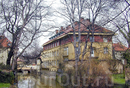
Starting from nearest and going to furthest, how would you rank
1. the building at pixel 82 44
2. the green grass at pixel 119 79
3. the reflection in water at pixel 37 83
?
the green grass at pixel 119 79 < the reflection in water at pixel 37 83 < the building at pixel 82 44

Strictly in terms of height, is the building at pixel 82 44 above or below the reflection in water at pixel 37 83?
above

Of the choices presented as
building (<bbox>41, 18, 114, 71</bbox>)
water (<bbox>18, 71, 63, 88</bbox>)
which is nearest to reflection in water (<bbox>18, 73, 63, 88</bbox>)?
water (<bbox>18, 71, 63, 88</bbox>)

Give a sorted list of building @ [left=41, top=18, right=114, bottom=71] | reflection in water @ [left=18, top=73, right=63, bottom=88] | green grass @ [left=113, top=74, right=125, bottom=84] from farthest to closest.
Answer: building @ [left=41, top=18, right=114, bottom=71]
reflection in water @ [left=18, top=73, right=63, bottom=88]
green grass @ [left=113, top=74, right=125, bottom=84]

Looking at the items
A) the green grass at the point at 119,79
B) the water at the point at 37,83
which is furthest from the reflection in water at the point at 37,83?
the green grass at the point at 119,79

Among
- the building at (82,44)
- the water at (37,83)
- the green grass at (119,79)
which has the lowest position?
the water at (37,83)

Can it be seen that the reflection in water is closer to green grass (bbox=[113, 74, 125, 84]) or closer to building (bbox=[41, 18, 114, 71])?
building (bbox=[41, 18, 114, 71])

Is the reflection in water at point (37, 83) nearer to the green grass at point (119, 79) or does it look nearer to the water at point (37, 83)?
the water at point (37, 83)


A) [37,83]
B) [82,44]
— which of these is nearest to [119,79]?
[82,44]

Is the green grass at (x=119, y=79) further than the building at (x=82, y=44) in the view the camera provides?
No

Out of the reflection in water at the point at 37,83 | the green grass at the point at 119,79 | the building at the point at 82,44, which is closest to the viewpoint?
the green grass at the point at 119,79

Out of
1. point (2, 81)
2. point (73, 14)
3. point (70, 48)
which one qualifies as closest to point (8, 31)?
point (2, 81)

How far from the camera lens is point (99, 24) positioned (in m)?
→ 15.6

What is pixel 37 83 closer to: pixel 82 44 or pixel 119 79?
pixel 82 44

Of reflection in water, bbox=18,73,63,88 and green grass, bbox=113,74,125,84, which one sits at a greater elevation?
green grass, bbox=113,74,125,84
